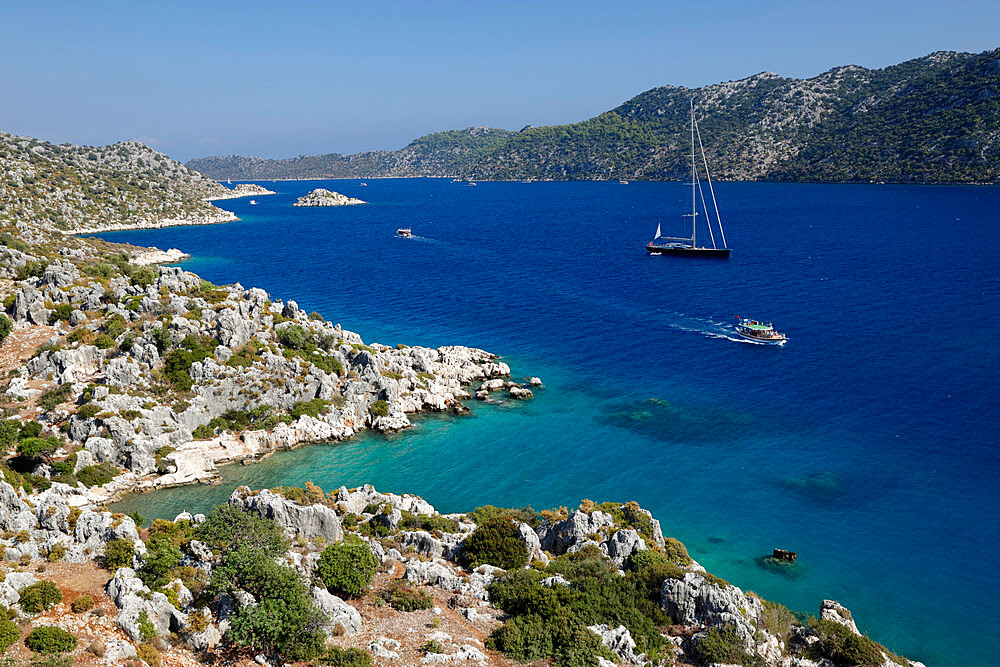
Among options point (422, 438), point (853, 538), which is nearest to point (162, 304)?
point (422, 438)

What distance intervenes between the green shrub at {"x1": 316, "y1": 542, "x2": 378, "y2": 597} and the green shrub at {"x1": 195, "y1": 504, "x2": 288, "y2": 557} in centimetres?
228

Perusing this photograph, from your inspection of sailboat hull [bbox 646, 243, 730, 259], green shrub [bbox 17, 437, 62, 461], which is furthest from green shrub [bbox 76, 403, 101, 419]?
sailboat hull [bbox 646, 243, 730, 259]

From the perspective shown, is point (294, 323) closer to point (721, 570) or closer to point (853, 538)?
point (721, 570)

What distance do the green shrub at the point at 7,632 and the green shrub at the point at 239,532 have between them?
8907 millimetres

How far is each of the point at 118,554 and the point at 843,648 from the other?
3496 cm

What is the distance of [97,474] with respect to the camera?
155 feet

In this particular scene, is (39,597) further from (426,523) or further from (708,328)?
(708,328)

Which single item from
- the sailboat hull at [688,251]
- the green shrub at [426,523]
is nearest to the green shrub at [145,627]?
the green shrub at [426,523]

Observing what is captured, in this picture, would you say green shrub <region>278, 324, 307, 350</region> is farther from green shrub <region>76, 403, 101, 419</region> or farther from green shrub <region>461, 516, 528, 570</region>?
green shrub <region>461, 516, 528, 570</region>

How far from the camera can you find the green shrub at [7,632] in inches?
927

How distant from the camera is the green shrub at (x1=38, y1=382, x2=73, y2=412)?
169 feet

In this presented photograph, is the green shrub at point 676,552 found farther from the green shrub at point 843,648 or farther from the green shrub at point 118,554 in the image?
the green shrub at point 118,554

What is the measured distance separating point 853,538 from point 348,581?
34.1 metres

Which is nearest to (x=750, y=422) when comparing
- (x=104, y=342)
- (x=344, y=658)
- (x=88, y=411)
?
(x=344, y=658)
